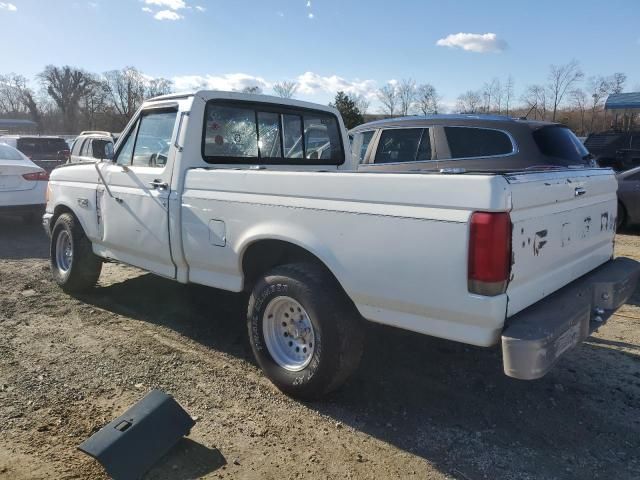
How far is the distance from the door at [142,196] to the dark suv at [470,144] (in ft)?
12.1

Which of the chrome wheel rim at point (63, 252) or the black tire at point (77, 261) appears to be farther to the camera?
the chrome wheel rim at point (63, 252)

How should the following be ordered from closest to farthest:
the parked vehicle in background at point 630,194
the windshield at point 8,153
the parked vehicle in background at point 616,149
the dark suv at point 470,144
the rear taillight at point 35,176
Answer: the dark suv at point 470,144, the rear taillight at point 35,176, the parked vehicle in background at point 630,194, the windshield at point 8,153, the parked vehicle in background at point 616,149

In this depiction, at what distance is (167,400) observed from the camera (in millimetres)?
3100

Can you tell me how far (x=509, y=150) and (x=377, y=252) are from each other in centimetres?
442

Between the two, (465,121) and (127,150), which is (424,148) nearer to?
(465,121)

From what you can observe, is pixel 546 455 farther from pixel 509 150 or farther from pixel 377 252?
pixel 509 150

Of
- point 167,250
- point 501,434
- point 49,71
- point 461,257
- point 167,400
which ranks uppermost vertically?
point 49,71

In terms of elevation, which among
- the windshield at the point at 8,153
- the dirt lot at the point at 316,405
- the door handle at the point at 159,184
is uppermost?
the windshield at the point at 8,153

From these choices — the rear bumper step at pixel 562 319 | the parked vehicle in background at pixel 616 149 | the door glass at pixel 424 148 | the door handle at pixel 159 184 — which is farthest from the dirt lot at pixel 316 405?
the parked vehicle in background at pixel 616 149

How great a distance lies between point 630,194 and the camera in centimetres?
950

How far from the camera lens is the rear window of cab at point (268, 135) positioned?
Answer: 177 inches

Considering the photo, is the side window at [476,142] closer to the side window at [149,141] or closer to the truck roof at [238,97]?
the truck roof at [238,97]

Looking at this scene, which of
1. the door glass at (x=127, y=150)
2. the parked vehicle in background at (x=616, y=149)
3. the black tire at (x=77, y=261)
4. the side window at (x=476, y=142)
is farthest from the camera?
the parked vehicle in background at (x=616, y=149)

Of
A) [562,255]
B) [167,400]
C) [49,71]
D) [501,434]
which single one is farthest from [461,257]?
[49,71]
